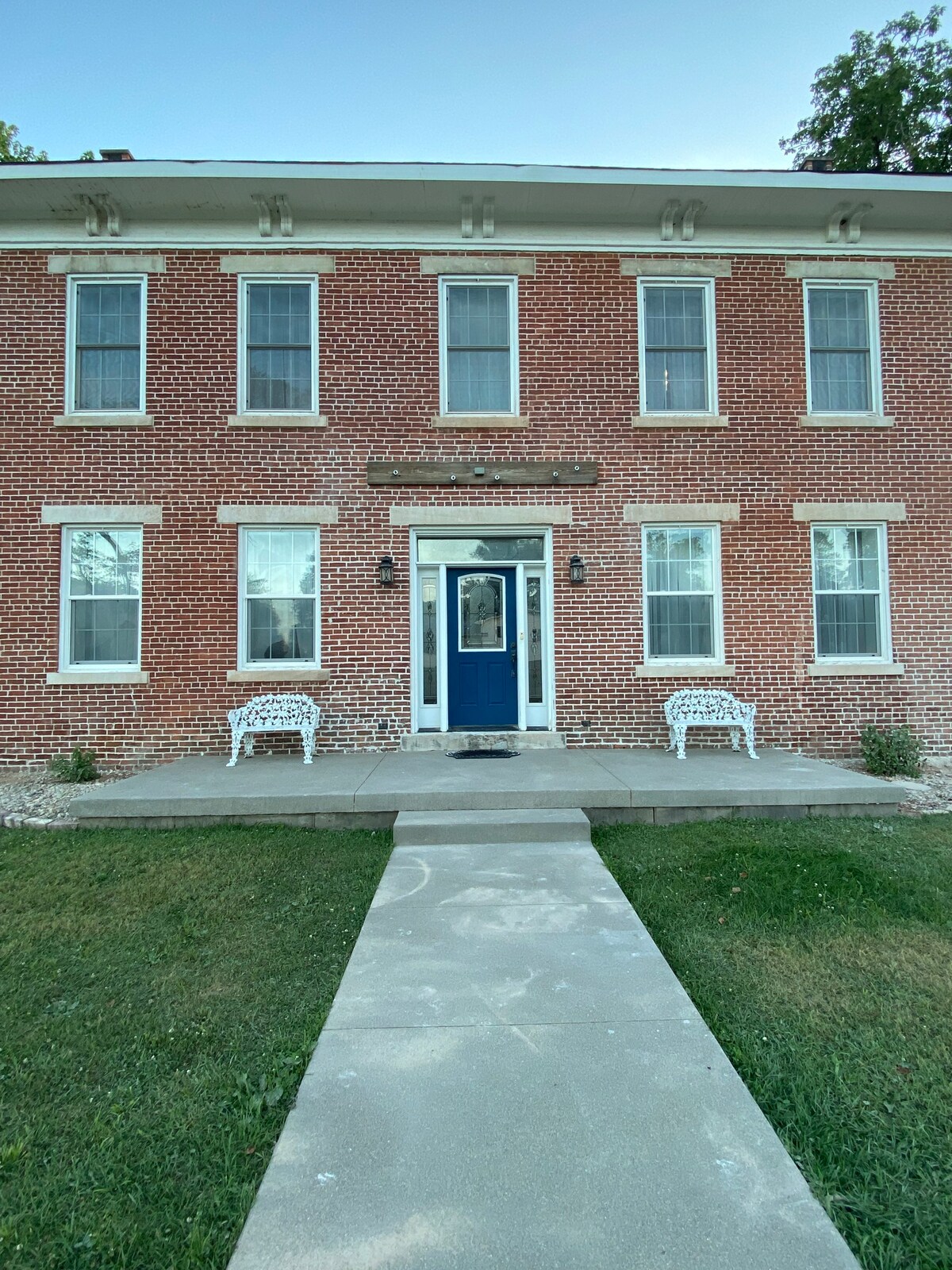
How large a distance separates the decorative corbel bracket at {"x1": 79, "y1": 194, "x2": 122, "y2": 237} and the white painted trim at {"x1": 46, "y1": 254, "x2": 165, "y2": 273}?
0.93 ft

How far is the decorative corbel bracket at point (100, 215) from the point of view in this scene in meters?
8.34

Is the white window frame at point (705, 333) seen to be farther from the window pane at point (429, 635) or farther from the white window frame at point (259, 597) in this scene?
the white window frame at point (259, 597)

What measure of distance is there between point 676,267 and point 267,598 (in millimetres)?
6580

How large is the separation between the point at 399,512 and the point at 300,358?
7.66ft

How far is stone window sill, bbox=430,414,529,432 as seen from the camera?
337 inches

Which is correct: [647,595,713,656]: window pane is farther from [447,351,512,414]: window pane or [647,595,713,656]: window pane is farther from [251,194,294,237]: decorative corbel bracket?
[251,194,294,237]: decorative corbel bracket

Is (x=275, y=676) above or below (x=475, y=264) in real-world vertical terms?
below

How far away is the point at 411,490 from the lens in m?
8.58

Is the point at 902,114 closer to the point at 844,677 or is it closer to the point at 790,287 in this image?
the point at 790,287

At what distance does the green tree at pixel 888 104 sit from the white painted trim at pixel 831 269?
10526mm

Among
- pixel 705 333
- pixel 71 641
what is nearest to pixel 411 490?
pixel 705 333

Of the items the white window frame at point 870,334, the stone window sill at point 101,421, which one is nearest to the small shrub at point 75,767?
the stone window sill at point 101,421

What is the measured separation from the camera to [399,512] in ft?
28.0

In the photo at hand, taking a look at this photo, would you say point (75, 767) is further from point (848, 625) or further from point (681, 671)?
point (848, 625)
